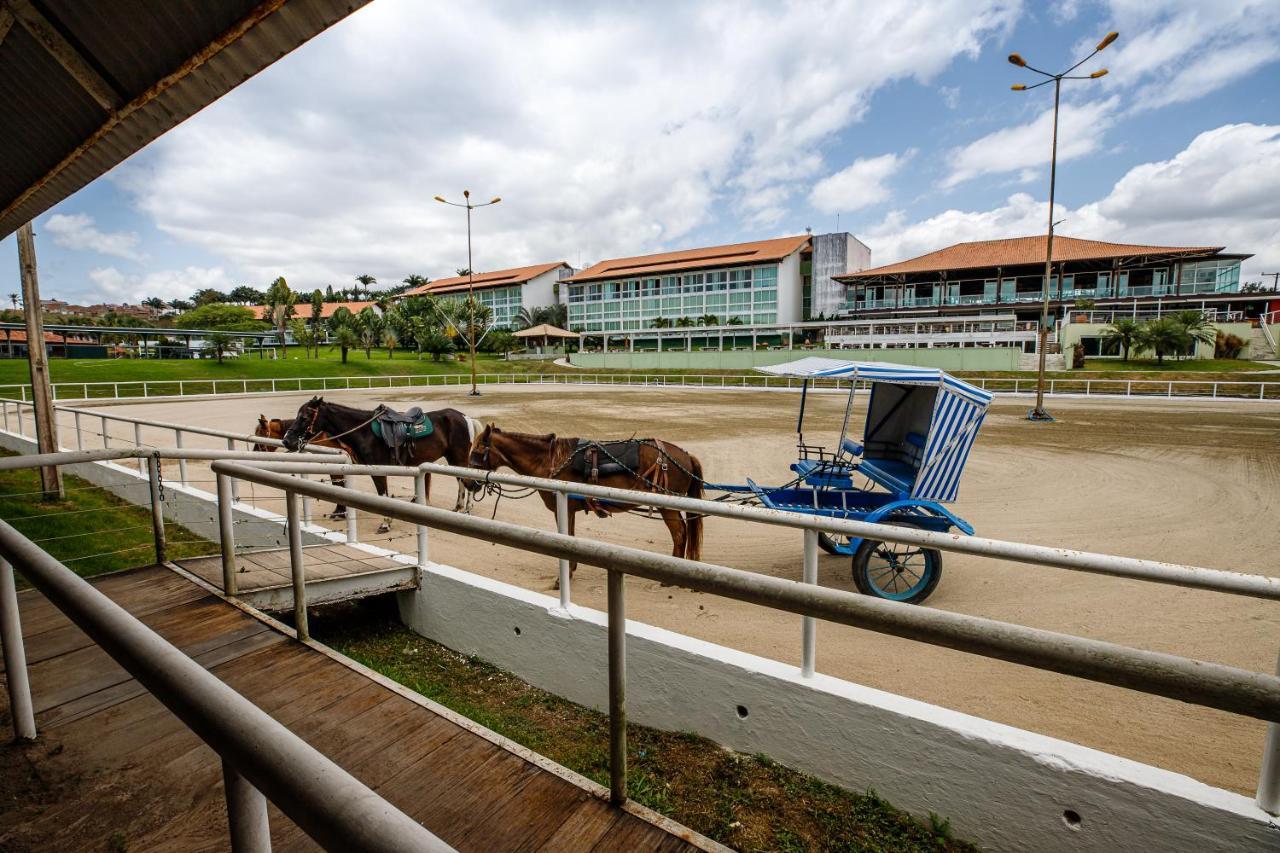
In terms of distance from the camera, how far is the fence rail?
81.5ft

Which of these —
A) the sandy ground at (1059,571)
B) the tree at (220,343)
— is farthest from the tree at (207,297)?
the sandy ground at (1059,571)

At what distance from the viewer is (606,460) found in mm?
6688

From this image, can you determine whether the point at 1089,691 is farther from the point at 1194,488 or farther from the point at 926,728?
the point at 1194,488

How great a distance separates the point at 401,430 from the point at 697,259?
209 feet

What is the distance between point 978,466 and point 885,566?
7.08 meters

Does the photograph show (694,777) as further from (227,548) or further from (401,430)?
(401,430)

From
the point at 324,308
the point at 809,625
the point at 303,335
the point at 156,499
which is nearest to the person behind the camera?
the point at 809,625

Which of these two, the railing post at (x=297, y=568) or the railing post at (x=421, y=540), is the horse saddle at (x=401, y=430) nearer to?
the railing post at (x=421, y=540)

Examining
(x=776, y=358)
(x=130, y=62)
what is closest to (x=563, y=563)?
(x=130, y=62)

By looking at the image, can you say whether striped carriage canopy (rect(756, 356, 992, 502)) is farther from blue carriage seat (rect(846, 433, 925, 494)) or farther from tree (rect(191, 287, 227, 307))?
tree (rect(191, 287, 227, 307))

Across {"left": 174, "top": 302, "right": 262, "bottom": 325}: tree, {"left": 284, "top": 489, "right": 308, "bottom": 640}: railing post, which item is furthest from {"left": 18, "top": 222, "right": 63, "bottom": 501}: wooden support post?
{"left": 174, "top": 302, "right": 262, "bottom": 325}: tree

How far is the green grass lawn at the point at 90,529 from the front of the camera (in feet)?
19.1

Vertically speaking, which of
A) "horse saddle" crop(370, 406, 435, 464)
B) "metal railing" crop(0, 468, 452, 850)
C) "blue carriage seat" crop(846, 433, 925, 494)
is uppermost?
"metal railing" crop(0, 468, 452, 850)

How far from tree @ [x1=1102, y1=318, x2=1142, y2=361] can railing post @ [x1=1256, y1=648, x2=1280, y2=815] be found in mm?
45332
